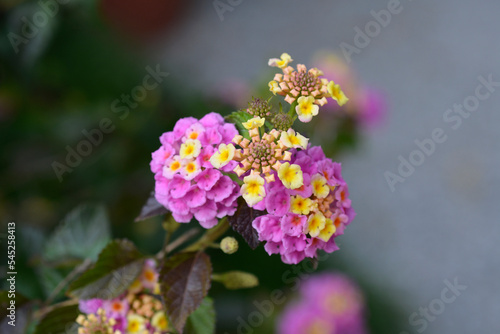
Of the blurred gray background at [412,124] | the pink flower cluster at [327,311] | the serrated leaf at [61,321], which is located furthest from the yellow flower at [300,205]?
the blurred gray background at [412,124]

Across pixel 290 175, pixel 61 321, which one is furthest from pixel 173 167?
pixel 61 321

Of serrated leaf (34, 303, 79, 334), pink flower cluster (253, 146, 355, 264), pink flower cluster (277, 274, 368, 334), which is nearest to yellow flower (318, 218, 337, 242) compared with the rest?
pink flower cluster (253, 146, 355, 264)

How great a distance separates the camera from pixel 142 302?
0.66 meters

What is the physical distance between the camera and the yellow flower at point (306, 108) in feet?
1.80

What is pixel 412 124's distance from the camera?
2170mm

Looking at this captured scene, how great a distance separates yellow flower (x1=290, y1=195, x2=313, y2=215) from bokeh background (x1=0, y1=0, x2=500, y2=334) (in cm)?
Result: 54

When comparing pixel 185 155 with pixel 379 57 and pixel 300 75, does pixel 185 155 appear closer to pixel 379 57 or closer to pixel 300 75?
pixel 300 75

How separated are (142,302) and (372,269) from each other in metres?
1.33

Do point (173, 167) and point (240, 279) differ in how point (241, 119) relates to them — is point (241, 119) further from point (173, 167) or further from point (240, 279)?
point (240, 279)

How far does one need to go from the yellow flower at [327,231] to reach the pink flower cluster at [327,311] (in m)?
0.63

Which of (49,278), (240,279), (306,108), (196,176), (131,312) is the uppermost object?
(306,108)

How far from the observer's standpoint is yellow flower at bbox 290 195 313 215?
527mm

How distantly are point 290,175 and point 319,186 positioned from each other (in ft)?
0.14

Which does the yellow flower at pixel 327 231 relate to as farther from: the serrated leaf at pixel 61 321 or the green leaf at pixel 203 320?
the serrated leaf at pixel 61 321
